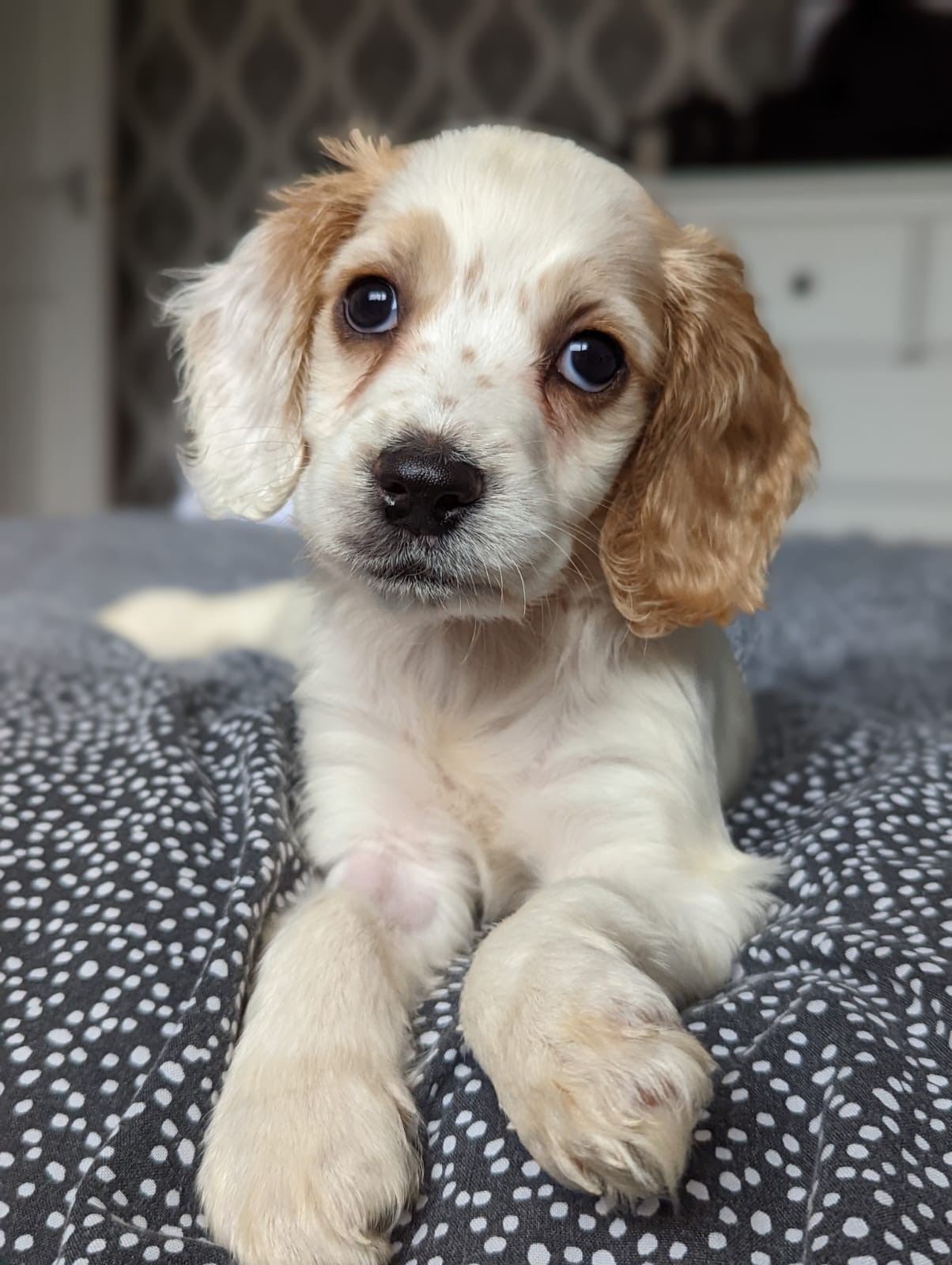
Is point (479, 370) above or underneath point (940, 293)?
above

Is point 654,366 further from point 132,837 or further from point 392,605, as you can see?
point 132,837

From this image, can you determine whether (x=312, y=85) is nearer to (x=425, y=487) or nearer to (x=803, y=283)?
(x=803, y=283)

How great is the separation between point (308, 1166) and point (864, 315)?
154 inches

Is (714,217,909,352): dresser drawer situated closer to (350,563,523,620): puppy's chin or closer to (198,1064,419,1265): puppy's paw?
(350,563,523,620): puppy's chin

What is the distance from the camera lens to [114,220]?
5.23m

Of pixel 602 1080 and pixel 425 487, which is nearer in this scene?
pixel 602 1080

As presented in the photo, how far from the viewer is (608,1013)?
72cm

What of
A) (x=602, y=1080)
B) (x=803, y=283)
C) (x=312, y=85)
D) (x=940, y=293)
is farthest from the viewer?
(x=312, y=85)

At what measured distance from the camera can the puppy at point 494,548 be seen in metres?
0.89

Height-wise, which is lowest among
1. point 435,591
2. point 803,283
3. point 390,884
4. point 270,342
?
point 390,884

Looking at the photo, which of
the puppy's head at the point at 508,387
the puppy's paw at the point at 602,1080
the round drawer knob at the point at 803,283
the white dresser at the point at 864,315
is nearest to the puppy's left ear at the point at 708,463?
the puppy's head at the point at 508,387

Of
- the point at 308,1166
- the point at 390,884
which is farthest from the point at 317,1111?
the point at 390,884

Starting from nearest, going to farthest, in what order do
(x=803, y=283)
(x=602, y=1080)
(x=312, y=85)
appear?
(x=602, y=1080), (x=803, y=283), (x=312, y=85)

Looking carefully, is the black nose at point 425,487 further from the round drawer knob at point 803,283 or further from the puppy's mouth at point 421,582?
the round drawer knob at point 803,283
